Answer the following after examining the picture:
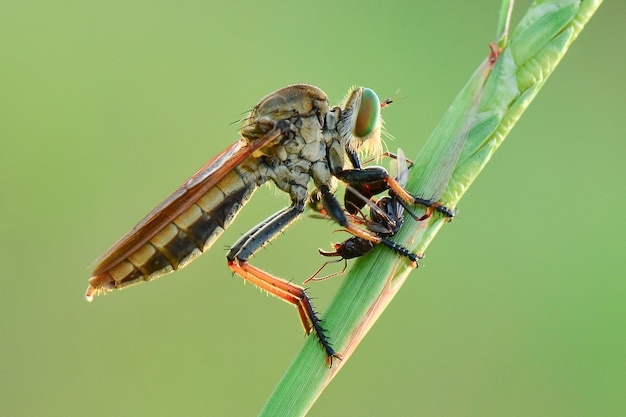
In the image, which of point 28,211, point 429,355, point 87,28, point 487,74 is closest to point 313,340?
point 487,74

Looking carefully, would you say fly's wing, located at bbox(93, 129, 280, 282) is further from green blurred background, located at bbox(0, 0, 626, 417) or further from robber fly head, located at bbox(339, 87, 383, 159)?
green blurred background, located at bbox(0, 0, 626, 417)

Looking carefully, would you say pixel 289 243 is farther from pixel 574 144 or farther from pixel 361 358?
pixel 574 144

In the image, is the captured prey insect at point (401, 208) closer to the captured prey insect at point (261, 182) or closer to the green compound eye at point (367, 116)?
the captured prey insect at point (261, 182)

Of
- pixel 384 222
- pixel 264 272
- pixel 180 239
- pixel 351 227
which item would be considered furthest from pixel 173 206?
pixel 384 222

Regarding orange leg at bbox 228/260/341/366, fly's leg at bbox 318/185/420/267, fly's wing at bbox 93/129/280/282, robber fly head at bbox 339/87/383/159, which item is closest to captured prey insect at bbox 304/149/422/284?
fly's leg at bbox 318/185/420/267

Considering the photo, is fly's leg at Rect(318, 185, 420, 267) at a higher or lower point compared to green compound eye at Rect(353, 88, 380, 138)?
lower

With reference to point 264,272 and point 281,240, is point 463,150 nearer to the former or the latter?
point 264,272

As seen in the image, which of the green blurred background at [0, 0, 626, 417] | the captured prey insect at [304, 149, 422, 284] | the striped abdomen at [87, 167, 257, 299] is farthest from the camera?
the green blurred background at [0, 0, 626, 417]
